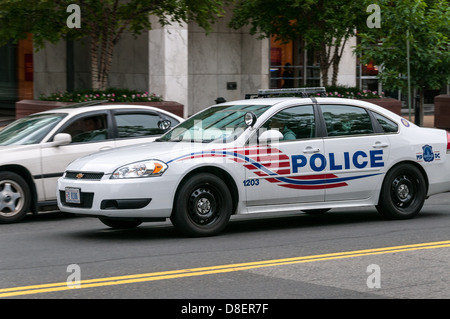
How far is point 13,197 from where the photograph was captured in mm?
11289

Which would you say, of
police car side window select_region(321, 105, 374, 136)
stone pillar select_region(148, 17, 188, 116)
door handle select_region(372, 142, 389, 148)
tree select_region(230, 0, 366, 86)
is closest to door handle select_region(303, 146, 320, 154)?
police car side window select_region(321, 105, 374, 136)

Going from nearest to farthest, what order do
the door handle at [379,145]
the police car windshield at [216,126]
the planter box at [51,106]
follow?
Result: the police car windshield at [216,126] < the door handle at [379,145] < the planter box at [51,106]

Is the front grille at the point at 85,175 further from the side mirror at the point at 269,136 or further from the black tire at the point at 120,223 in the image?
the side mirror at the point at 269,136

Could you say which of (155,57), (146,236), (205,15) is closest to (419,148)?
(146,236)

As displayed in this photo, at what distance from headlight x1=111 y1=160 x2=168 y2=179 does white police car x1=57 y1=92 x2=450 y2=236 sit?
11mm

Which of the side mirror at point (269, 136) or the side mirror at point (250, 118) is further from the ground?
the side mirror at point (250, 118)

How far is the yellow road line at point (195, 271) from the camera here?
704 cm

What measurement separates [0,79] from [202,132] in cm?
2418

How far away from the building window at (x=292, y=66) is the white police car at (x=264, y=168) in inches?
933

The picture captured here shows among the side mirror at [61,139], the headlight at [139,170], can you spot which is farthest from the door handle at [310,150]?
the side mirror at [61,139]

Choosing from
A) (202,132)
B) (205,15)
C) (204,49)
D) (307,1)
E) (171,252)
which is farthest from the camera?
(204,49)

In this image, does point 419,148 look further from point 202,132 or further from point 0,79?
point 0,79

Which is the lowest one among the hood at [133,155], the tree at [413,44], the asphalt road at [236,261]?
the asphalt road at [236,261]

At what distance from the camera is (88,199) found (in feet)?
31.2
